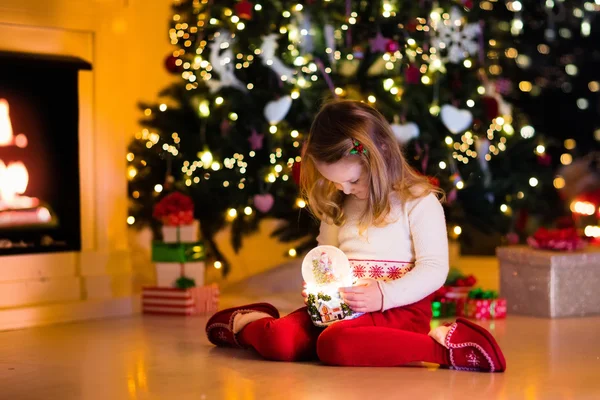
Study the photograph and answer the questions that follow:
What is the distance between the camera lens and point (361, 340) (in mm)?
2652

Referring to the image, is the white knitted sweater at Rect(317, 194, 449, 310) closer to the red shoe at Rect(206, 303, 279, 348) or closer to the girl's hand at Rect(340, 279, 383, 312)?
the girl's hand at Rect(340, 279, 383, 312)

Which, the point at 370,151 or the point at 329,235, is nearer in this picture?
Result: the point at 370,151

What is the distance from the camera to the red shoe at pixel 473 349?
2592 millimetres

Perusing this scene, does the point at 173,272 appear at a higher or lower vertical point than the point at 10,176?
lower

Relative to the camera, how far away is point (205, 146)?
4.29 meters

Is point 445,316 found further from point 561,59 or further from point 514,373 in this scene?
point 561,59

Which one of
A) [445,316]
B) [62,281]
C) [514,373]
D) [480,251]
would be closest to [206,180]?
[62,281]

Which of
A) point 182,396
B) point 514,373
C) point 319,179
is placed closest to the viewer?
point 182,396

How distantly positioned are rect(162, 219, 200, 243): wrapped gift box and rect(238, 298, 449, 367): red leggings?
1248mm

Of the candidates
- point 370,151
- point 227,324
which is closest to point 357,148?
point 370,151

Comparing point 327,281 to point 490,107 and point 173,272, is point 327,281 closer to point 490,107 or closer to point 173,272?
point 173,272

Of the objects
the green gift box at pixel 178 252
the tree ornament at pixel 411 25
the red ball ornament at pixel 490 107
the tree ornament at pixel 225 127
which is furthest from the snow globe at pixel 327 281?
the red ball ornament at pixel 490 107

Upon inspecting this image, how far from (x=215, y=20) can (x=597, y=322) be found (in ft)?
6.78

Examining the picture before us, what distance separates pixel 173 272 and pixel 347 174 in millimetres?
1555
